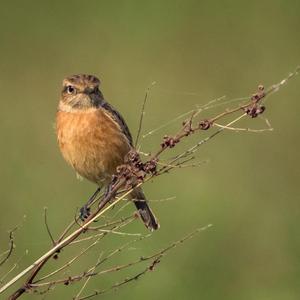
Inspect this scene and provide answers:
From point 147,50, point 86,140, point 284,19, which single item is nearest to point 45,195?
point 86,140

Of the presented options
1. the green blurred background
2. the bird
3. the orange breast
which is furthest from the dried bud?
the green blurred background

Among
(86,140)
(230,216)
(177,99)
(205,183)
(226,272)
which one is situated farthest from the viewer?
(177,99)

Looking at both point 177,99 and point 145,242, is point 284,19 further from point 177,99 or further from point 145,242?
point 145,242

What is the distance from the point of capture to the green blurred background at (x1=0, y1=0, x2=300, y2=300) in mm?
9656

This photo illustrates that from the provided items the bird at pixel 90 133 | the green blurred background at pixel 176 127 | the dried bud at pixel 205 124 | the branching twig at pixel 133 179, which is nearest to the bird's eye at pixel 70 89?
the bird at pixel 90 133

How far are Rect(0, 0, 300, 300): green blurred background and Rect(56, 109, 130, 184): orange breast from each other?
50.9 inches

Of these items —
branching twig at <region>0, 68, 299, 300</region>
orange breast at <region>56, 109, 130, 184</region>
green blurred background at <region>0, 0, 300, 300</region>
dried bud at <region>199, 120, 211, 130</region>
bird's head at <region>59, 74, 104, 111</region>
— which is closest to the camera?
branching twig at <region>0, 68, 299, 300</region>

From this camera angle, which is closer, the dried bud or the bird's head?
the dried bud

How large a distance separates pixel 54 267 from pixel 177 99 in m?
3.42

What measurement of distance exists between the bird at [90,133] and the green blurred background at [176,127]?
1299 millimetres

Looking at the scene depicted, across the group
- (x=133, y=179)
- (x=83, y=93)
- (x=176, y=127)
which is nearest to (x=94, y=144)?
(x=83, y=93)

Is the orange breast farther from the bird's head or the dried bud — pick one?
the dried bud

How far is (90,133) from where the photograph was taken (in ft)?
26.7

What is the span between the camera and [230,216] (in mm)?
10391
